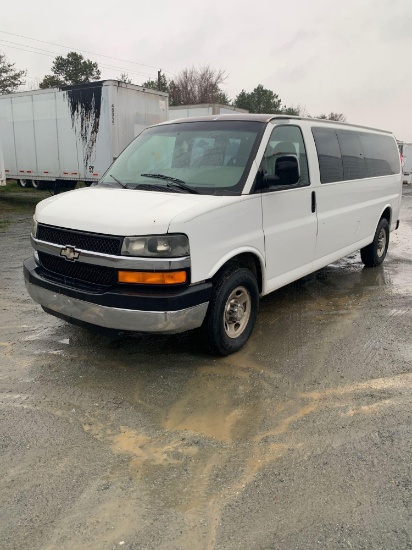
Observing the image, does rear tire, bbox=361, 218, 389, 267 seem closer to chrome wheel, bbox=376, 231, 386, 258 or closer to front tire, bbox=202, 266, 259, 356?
chrome wheel, bbox=376, 231, 386, 258

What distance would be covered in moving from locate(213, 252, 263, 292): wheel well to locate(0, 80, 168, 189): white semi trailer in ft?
31.4

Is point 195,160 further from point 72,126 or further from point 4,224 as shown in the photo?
point 72,126

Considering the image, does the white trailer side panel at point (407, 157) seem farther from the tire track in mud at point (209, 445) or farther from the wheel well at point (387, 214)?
the tire track in mud at point (209, 445)

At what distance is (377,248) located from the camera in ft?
25.2

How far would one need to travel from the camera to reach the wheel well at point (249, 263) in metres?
→ 4.21

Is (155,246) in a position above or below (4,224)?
above

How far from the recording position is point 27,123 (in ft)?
49.8

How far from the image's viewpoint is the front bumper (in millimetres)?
3619

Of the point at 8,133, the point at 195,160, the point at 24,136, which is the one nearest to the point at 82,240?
the point at 195,160

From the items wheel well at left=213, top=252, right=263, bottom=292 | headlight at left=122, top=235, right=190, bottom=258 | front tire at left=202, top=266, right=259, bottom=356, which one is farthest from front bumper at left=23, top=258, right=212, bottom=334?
wheel well at left=213, top=252, right=263, bottom=292

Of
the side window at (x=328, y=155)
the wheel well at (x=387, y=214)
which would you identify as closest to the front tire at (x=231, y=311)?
the side window at (x=328, y=155)

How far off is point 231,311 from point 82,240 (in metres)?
1.45

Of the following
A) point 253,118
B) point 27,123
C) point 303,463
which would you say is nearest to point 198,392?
point 303,463

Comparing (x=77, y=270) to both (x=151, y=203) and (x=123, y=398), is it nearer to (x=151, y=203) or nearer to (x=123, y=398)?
(x=151, y=203)
